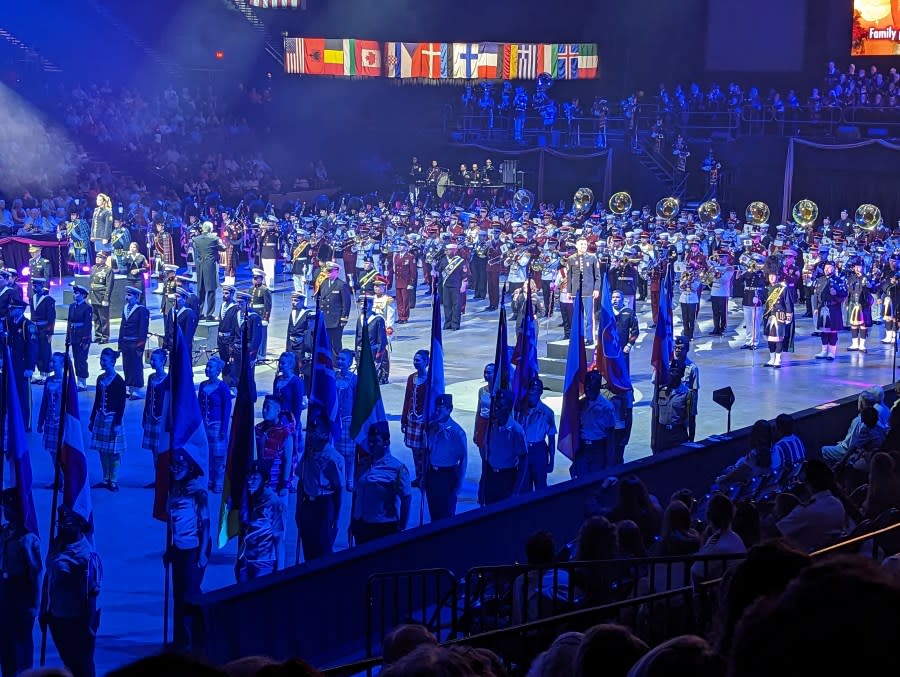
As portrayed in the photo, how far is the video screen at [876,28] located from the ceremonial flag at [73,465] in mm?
29015

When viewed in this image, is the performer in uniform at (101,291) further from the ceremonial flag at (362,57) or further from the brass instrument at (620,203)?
the ceremonial flag at (362,57)

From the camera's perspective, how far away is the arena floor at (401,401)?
9555 millimetres

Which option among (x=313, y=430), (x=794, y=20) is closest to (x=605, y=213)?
(x=794, y=20)

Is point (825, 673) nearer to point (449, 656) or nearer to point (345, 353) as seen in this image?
point (449, 656)

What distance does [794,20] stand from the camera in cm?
3456

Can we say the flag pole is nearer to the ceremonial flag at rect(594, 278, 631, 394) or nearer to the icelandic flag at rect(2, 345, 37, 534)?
the icelandic flag at rect(2, 345, 37, 534)

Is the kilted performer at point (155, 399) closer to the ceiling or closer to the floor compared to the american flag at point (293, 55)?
closer to the floor

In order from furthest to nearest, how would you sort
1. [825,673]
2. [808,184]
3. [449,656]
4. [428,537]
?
[808,184] → [428,537] → [449,656] → [825,673]

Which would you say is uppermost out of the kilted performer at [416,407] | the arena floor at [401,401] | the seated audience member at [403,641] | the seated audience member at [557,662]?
the seated audience member at [557,662]

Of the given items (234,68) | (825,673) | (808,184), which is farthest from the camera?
(234,68)

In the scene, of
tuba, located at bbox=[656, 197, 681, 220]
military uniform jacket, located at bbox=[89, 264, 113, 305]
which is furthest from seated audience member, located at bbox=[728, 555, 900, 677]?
tuba, located at bbox=[656, 197, 681, 220]

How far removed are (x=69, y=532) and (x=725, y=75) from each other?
31384 mm

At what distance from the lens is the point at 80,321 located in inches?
645

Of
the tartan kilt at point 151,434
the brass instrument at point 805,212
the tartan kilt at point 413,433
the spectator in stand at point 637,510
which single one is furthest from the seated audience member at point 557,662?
the brass instrument at point 805,212
